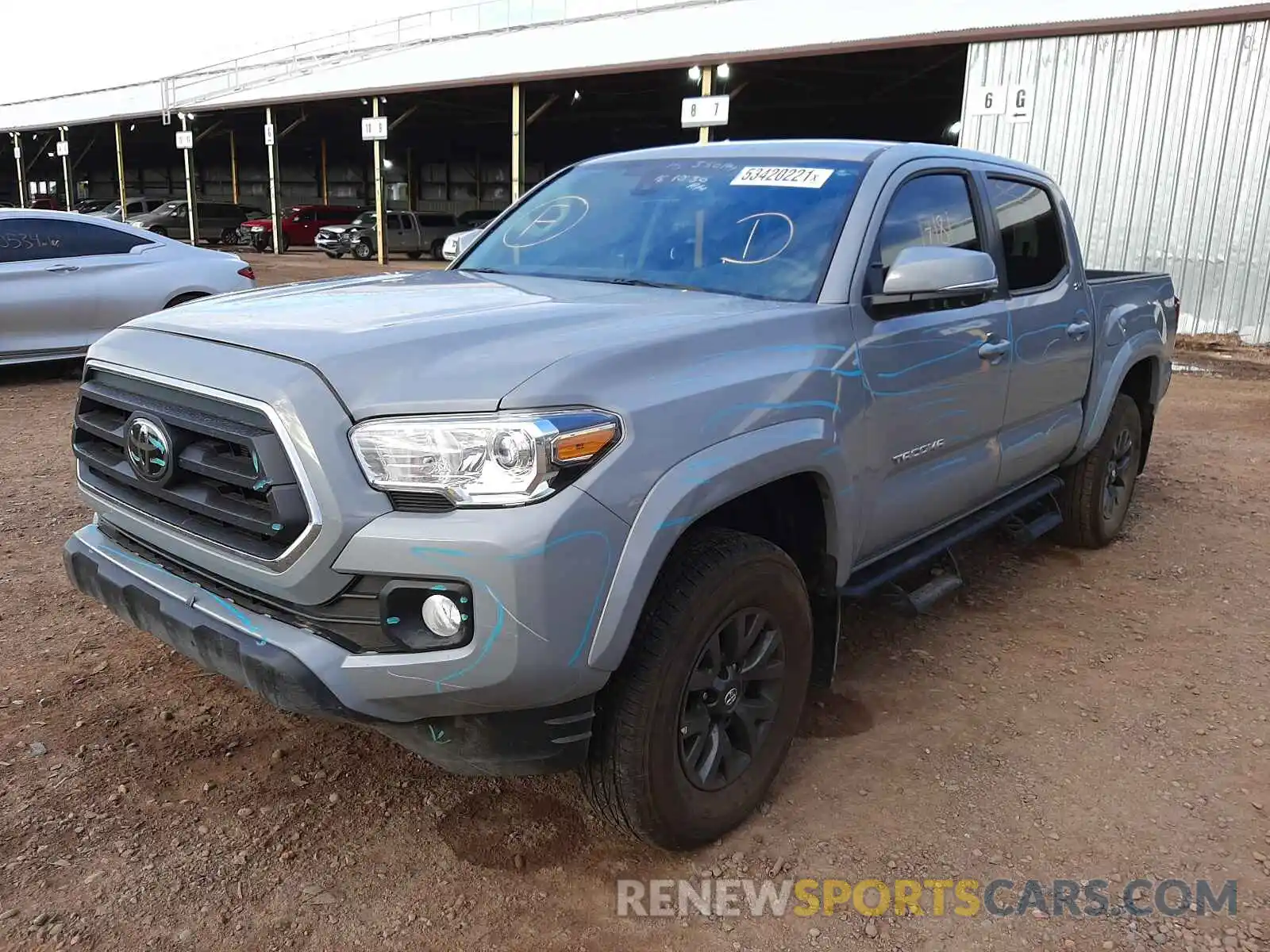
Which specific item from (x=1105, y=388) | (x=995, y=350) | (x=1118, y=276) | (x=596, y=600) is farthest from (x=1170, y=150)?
(x=596, y=600)

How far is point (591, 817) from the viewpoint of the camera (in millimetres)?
2768

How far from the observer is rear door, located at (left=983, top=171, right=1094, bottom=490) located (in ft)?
12.7

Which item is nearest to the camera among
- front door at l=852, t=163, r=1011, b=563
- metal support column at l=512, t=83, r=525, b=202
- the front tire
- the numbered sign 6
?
the front tire

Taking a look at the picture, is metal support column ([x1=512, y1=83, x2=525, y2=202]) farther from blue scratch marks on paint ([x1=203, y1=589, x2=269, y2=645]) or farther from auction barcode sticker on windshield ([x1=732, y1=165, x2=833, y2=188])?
blue scratch marks on paint ([x1=203, y1=589, x2=269, y2=645])

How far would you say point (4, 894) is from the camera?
2369 millimetres

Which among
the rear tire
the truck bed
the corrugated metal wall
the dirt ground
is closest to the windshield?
the dirt ground

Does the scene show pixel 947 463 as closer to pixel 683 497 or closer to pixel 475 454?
pixel 683 497

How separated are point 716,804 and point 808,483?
0.93m

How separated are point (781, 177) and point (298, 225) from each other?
3223cm

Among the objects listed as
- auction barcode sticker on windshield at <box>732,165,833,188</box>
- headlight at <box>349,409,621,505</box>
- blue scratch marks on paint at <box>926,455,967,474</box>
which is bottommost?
blue scratch marks on paint at <box>926,455,967,474</box>

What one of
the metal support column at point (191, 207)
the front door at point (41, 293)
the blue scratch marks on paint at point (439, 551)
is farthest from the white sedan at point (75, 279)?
the metal support column at point (191, 207)

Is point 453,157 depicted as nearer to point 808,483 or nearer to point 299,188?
point 299,188

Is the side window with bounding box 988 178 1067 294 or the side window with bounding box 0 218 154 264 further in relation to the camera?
the side window with bounding box 0 218 154 264

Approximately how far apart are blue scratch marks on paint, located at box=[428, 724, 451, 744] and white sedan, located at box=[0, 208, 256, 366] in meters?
7.10
